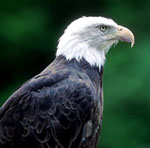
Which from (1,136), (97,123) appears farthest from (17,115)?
(97,123)

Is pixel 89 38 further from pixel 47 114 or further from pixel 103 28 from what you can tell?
pixel 47 114

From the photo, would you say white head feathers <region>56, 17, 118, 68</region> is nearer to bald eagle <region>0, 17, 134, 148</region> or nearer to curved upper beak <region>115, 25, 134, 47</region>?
curved upper beak <region>115, 25, 134, 47</region>

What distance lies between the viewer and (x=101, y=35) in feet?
25.6

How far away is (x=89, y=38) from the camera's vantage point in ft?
25.4

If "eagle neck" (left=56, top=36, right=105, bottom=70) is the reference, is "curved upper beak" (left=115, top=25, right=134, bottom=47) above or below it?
above

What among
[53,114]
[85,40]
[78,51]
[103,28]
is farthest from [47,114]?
[103,28]

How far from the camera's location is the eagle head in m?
7.71

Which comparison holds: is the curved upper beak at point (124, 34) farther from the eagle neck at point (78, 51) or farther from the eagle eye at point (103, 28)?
the eagle neck at point (78, 51)

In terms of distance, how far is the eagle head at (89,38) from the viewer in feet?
25.3

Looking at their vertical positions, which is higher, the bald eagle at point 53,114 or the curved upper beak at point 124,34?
the curved upper beak at point 124,34

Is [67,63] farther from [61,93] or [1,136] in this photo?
[1,136]

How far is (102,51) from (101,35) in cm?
17

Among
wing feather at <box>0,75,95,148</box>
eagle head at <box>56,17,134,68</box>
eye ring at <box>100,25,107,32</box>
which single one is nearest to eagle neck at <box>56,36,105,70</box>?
eagle head at <box>56,17,134,68</box>

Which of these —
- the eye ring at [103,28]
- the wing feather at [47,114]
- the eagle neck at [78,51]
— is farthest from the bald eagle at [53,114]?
the eye ring at [103,28]
